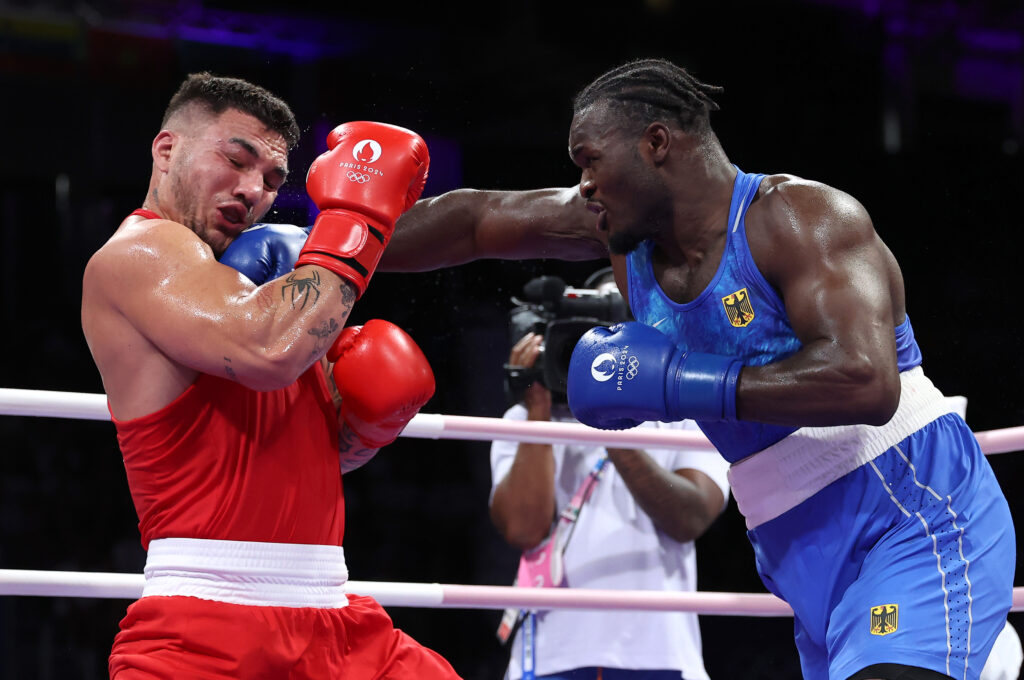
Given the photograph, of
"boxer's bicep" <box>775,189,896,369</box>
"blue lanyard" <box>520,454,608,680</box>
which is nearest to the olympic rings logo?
"boxer's bicep" <box>775,189,896,369</box>

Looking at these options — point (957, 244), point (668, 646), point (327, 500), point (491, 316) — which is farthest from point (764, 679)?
point (327, 500)

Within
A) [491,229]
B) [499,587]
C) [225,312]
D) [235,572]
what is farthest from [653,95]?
[235,572]

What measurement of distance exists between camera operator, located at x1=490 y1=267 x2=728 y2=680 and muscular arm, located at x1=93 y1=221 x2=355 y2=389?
1.23m

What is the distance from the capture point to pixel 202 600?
1674 mm

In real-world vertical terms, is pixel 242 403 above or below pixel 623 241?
below

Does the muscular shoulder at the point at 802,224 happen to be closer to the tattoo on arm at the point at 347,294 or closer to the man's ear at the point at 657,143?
the man's ear at the point at 657,143

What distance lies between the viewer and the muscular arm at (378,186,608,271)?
250cm

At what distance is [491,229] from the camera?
2.55m

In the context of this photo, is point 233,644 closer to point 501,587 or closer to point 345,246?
point 345,246

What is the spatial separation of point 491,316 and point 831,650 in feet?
4.86

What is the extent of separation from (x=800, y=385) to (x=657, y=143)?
0.61 meters

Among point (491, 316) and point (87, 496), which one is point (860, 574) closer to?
point (491, 316)

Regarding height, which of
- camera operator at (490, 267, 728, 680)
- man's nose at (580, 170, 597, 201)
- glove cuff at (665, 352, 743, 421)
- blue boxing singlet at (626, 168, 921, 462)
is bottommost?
camera operator at (490, 267, 728, 680)

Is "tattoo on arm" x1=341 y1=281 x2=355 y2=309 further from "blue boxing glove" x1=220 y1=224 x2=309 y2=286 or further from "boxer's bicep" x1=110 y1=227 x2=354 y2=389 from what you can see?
"blue boxing glove" x1=220 y1=224 x2=309 y2=286
